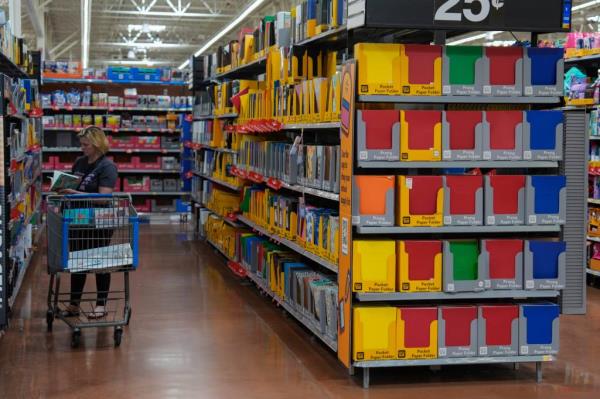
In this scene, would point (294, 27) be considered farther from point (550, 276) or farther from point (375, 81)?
point (550, 276)

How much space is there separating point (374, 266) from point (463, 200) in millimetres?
696

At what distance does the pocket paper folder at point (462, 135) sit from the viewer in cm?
515

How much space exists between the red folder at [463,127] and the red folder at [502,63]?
248mm

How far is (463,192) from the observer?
5168 millimetres

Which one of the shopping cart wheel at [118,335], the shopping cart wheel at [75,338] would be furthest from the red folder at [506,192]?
the shopping cart wheel at [75,338]

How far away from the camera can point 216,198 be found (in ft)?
37.3

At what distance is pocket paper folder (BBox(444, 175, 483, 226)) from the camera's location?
5152mm

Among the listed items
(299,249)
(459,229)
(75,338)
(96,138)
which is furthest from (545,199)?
(96,138)

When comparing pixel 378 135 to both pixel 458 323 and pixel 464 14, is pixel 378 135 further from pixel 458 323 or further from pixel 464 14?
pixel 458 323

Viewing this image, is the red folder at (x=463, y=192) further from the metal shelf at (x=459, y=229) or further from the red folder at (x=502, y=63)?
the red folder at (x=502, y=63)

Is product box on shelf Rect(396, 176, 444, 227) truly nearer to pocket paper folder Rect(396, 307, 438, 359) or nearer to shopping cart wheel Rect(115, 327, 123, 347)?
pocket paper folder Rect(396, 307, 438, 359)

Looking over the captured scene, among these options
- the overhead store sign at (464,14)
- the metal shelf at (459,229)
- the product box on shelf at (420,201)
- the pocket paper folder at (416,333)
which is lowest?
the pocket paper folder at (416,333)

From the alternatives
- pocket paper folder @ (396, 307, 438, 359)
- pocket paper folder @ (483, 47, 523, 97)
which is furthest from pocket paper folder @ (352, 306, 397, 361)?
pocket paper folder @ (483, 47, 523, 97)

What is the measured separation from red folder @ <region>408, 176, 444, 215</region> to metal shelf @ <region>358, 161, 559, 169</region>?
8 centimetres
